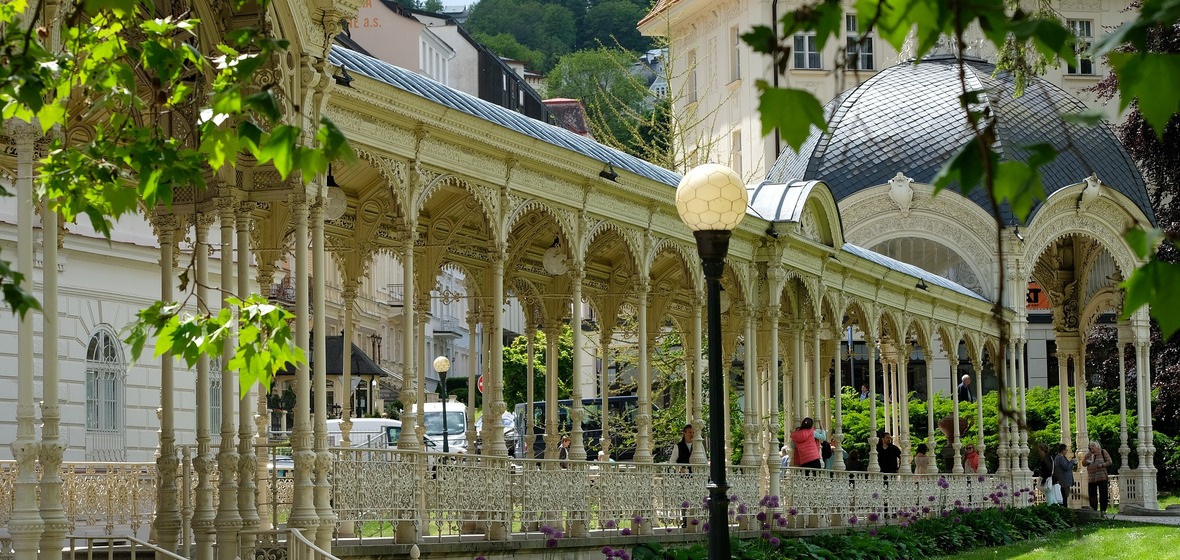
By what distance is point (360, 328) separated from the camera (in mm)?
52625

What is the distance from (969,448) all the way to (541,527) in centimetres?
1969

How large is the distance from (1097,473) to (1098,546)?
9.41 meters

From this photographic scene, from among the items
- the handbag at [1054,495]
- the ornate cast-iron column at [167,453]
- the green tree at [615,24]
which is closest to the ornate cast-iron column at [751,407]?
the ornate cast-iron column at [167,453]

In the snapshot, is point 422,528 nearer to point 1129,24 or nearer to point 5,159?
point 5,159

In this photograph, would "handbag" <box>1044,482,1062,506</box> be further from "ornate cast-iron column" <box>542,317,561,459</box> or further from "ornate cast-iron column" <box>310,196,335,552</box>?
"ornate cast-iron column" <box>310,196,335,552</box>

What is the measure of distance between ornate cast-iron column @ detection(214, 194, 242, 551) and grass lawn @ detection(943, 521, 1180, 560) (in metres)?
13.0

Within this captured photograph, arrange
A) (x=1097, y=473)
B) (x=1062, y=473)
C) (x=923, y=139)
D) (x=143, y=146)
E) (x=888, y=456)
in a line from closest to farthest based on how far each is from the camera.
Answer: (x=143, y=146) → (x=888, y=456) → (x=1062, y=473) → (x=1097, y=473) → (x=923, y=139)

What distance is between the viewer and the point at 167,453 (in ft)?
45.0

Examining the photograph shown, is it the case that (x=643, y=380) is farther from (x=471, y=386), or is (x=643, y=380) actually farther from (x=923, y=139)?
(x=923, y=139)

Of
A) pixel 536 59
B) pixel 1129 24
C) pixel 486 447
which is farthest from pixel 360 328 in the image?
pixel 536 59

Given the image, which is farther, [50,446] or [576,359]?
[576,359]

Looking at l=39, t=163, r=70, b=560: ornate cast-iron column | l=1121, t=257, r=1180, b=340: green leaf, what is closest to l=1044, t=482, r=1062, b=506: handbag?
l=39, t=163, r=70, b=560: ornate cast-iron column

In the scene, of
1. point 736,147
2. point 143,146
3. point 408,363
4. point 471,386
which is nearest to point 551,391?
point 471,386

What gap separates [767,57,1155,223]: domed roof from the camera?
36375 mm
